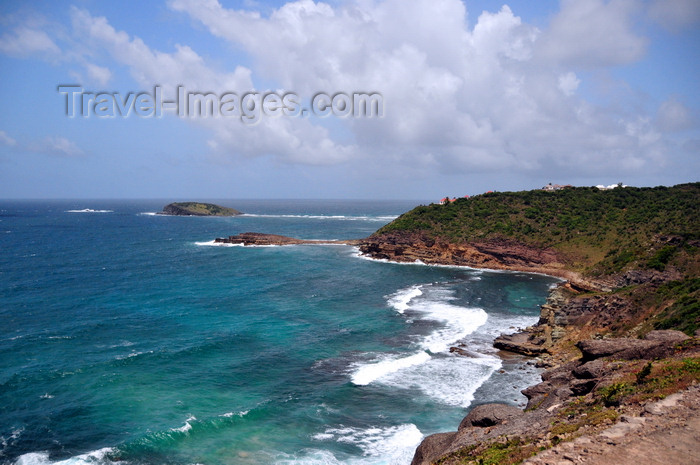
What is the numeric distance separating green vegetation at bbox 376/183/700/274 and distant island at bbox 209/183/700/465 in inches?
10.9

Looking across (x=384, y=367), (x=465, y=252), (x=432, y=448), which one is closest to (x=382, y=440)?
(x=432, y=448)

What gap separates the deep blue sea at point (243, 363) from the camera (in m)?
24.1

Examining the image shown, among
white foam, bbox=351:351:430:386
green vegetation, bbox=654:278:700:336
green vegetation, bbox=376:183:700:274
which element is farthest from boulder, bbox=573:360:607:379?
green vegetation, bbox=376:183:700:274

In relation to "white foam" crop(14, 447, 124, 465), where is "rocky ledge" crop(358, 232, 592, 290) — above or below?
above

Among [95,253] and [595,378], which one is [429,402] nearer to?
[595,378]

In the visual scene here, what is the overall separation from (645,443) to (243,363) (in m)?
28.4

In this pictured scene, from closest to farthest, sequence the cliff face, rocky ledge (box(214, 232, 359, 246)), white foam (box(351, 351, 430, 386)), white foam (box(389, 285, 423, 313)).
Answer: white foam (box(351, 351, 430, 386))
white foam (box(389, 285, 423, 313))
the cliff face
rocky ledge (box(214, 232, 359, 246))

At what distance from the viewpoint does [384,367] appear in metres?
34.0

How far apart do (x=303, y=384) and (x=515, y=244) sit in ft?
205

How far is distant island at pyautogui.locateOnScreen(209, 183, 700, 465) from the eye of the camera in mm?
14602

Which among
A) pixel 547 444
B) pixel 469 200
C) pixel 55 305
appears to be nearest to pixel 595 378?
pixel 547 444

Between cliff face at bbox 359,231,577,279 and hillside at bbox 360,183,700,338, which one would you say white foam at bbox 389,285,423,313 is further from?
cliff face at bbox 359,231,577,279

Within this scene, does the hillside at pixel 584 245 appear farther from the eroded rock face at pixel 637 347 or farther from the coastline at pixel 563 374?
the eroded rock face at pixel 637 347

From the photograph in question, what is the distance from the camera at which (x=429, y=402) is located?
28.6 m
